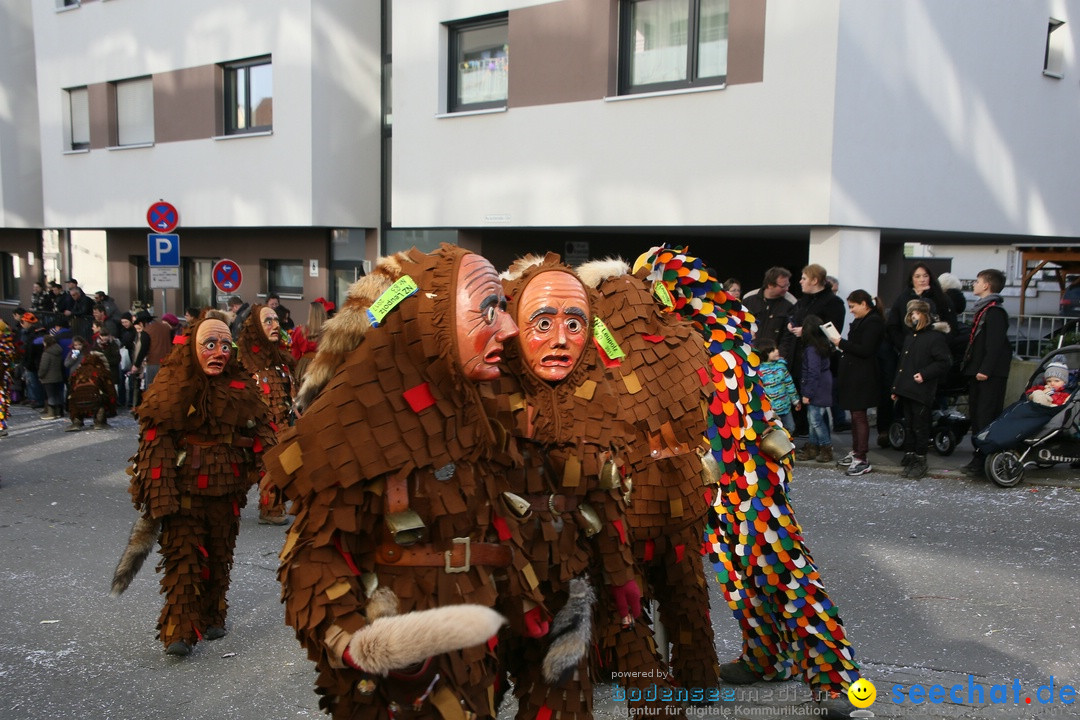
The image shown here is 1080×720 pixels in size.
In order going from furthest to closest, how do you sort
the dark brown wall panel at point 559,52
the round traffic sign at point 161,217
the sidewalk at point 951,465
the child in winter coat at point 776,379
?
the round traffic sign at point 161,217
the dark brown wall panel at point 559,52
the child in winter coat at point 776,379
the sidewalk at point 951,465

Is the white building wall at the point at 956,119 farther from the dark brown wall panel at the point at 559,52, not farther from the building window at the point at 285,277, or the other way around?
the building window at the point at 285,277

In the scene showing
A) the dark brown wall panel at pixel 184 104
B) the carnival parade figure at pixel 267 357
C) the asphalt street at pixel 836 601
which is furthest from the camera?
the dark brown wall panel at pixel 184 104

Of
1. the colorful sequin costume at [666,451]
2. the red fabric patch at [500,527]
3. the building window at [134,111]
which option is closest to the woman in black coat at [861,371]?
the colorful sequin costume at [666,451]

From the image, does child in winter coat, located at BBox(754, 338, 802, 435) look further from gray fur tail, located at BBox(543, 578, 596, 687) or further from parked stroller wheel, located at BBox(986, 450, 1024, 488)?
gray fur tail, located at BBox(543, 578, 596, 687)

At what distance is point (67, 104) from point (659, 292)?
20716 mm

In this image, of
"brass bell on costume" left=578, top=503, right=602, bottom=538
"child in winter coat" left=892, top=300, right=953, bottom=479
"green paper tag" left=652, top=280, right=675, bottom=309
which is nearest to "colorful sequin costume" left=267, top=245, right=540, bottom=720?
"brass bell on costume" left=578, top=503, right=602, bottom=538

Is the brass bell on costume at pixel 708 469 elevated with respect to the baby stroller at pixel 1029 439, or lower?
elevated

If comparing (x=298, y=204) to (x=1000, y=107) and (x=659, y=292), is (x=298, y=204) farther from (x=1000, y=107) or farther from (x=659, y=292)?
(x=659, y=292)

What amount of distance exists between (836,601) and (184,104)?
53.6 ft

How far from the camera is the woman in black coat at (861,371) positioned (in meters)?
9.09

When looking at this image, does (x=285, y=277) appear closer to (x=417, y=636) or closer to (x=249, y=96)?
(x=249, y=96)

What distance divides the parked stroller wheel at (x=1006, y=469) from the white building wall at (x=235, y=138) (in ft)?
38.0

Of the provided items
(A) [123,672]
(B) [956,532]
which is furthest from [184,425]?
(B) [956,532]

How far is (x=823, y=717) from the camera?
153 inches
